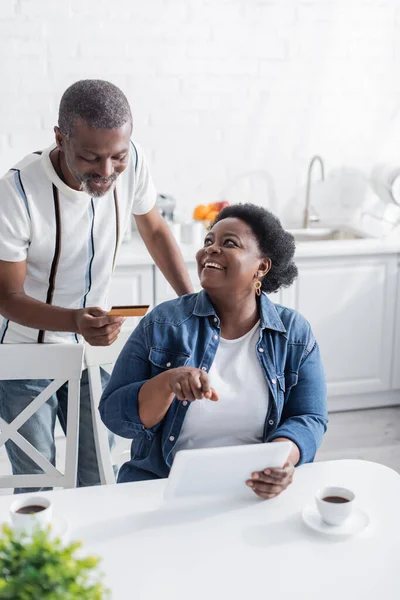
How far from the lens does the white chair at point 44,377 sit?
1.81 m

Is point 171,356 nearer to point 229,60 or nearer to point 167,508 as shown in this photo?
point 167,508

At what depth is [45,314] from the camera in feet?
5.93

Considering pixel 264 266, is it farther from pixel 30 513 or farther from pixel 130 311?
pixel 30 513

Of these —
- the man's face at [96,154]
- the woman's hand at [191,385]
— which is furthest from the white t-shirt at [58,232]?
the woman's hand at [191,385]

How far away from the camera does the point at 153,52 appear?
348 centimetres

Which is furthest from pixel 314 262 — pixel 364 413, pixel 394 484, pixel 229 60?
pixel 394 484

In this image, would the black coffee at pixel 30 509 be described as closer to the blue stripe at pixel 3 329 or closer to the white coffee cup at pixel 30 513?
the white coffee cup at pixel 30 513

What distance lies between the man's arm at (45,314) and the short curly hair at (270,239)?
0.38 metres

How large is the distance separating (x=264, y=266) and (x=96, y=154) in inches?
18.0

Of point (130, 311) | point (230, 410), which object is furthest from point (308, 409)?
point (130, 311)

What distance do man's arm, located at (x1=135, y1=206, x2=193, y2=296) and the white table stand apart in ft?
2.55

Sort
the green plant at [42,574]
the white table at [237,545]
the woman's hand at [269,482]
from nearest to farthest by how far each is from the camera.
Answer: the green plant at [42,574] → the white table at [237,545] → the woman's hand at [269,482]

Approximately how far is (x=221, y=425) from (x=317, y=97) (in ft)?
7.88

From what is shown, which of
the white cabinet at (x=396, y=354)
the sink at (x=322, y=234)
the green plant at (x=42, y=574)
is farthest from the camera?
the sink at (x=322, y=234)
